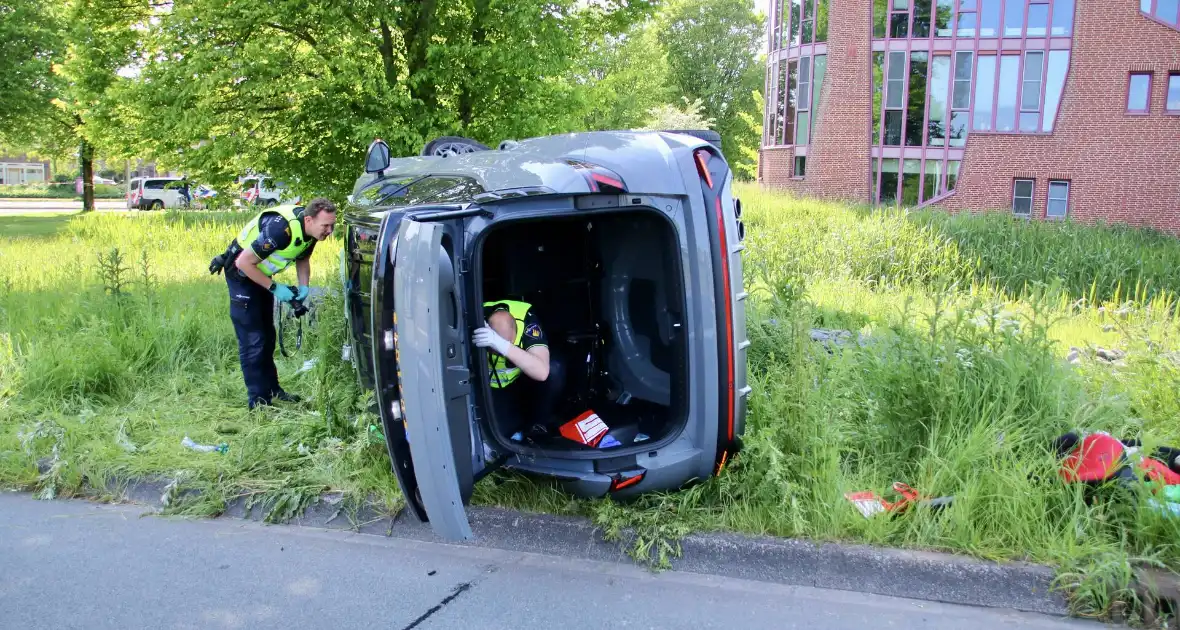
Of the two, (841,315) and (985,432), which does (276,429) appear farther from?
(841,315)

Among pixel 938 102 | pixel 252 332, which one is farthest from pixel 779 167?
pixel 252 332

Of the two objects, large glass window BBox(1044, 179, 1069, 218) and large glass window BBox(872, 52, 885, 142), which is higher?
large glass window BBox(872, 52, 885, 142)

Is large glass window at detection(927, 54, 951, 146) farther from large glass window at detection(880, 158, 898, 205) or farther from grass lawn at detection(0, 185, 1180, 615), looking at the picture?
grass lawn at detection(0, 185, 1180, 615)

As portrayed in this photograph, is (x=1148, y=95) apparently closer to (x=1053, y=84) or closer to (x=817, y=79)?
(x=1053, y=84)

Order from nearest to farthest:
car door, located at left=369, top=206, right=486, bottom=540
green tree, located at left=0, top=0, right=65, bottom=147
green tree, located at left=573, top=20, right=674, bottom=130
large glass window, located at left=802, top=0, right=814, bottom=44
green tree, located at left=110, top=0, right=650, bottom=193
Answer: car door, located at left=369, top=206, right=486, bottom=540 → green tree, located at left=110, top=0, right=650, bottom=193 → green tree, located at left=573, top=20, right=674, bottom=130 → green tree, located at left=0, top=0, right=65, bottom=147 → large glass window, located at left=802, top=0, right=814, bottom=44

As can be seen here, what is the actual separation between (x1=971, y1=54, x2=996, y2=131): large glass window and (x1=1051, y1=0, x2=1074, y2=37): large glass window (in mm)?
1978

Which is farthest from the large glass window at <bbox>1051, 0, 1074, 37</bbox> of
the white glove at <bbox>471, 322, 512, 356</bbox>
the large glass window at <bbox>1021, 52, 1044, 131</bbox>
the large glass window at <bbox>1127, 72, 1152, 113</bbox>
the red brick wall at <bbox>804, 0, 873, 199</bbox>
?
the white glove at <bbox>471, 322, 512, 356</bbox>

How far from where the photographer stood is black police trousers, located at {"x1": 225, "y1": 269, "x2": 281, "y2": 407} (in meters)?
6.00

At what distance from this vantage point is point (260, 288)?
6070 mm

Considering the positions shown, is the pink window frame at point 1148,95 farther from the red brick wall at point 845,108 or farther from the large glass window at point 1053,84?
the red brick wall at point 845,108

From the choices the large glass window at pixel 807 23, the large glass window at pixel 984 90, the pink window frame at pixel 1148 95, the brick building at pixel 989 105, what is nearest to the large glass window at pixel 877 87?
the brick building at pixel 989 105

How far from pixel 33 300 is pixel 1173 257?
49.0 ft

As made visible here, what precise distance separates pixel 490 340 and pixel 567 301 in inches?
55.3

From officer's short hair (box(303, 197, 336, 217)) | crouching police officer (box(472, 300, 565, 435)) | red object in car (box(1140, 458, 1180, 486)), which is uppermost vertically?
officer's short hair (box(303, 197, 336, 217))
